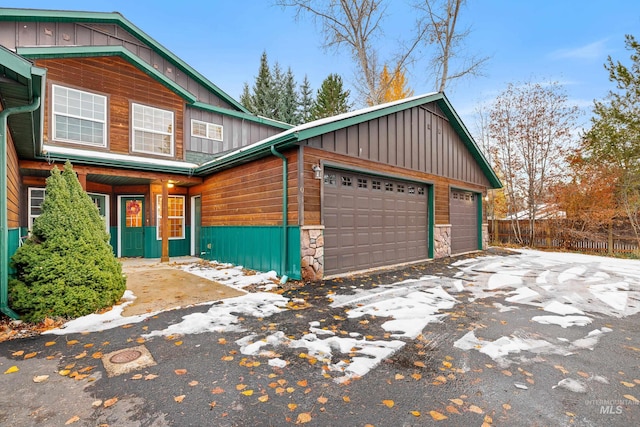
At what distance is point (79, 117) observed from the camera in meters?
7.92

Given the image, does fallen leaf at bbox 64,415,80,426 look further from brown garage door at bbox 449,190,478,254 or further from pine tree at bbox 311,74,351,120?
pine tree at bbox 311,74,351,120

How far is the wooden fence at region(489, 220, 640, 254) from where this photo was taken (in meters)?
11.6

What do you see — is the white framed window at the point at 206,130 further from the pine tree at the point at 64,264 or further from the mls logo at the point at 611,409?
the mls logo at the point at 611,409

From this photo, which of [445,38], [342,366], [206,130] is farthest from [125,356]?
[445,38]

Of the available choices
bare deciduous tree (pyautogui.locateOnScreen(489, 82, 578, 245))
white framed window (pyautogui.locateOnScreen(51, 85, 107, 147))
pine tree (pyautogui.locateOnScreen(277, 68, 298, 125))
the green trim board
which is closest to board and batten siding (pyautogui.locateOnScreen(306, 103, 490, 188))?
bare deciduous tree (pyautogui.locateOnScreen(489, 82, 578, 245))

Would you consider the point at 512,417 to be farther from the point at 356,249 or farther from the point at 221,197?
the point at 221,197

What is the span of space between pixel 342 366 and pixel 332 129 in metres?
4.88

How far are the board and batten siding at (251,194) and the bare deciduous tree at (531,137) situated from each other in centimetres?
1276

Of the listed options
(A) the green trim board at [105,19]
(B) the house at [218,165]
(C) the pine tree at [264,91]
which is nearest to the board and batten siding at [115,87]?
(B) the house at [218,165]

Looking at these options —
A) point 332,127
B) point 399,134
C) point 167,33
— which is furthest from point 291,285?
point 167,33

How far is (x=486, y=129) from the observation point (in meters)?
16.1

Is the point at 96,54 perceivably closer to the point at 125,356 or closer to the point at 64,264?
the point at 64,264

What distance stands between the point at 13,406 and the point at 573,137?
17.7 m

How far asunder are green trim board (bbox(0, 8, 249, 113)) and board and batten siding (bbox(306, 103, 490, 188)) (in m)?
6.70
